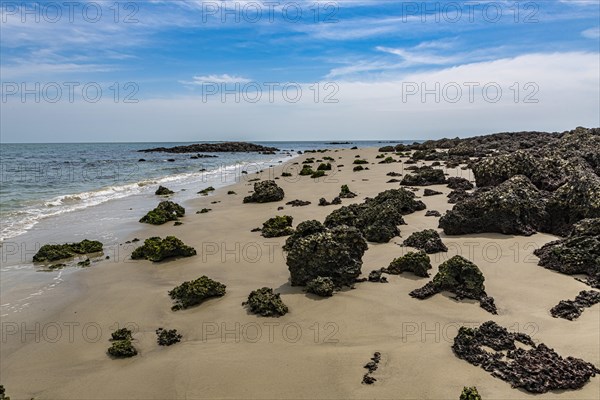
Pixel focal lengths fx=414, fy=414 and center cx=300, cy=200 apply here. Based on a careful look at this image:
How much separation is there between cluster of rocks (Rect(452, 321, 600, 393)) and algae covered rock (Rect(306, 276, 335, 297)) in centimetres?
198

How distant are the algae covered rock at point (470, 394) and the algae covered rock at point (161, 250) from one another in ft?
21.7

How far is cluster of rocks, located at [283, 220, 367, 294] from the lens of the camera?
6.43 m

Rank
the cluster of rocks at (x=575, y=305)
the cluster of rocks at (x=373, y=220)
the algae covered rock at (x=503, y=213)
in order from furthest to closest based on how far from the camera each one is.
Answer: the cluster of rocks at (x=373, y=220) → the algae covered rock at (x=503, y=213) → the cluster of rocks at (x=575, y=305)

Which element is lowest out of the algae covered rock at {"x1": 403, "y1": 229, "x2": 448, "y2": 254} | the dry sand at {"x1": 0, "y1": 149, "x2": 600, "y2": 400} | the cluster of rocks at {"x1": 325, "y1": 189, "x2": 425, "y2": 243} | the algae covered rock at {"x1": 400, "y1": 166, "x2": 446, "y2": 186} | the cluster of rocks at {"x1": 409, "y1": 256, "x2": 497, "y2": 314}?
the dry sand at {"x1": 0, "y1": 149, "x2": 600, "y2": 400}

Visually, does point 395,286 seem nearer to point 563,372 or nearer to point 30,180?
point 563,372

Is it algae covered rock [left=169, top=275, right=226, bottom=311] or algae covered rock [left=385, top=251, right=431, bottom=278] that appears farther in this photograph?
algae covered rock [left=385, top=251, right=431, bottom=278]

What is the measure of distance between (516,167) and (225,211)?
8997 mm

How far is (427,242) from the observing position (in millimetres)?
7797

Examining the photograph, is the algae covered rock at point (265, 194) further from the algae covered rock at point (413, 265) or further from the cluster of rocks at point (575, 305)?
the cluster of rocks at point (575, 305)

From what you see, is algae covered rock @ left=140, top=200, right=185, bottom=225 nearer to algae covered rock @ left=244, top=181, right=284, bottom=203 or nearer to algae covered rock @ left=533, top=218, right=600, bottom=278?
algae covered rock @ left=244, top=181, right=284, bottom=203

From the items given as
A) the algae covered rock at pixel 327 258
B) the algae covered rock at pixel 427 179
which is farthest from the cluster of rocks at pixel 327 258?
the algae covered rock at pixel 427 179

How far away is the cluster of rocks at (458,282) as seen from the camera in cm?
578

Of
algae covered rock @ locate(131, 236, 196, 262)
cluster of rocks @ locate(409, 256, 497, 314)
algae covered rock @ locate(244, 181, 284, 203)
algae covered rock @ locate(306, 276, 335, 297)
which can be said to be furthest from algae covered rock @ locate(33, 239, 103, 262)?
cluster of rocks @ locate(409, 256, 497, 314)

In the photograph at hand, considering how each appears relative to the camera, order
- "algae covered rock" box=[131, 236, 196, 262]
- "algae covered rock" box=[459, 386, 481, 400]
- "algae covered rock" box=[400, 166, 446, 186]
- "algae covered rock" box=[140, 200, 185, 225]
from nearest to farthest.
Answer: "algae covered rock" box=[459, 386, 481, 400], "algae covered rock" box=[131, 236, 196, 262], "algae covered rock" box=[140, 200, 185, 225], "algae covered rock" box=[400, 166, 446, 186]
